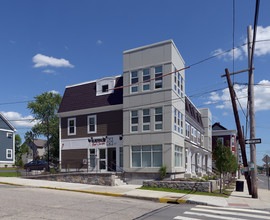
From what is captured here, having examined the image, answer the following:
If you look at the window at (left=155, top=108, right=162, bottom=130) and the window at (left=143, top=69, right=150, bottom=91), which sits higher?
the window at (left=143, top=69, right=150, bottom=91)

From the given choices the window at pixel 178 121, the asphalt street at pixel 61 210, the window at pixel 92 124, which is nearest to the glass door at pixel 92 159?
the window at pixel 92 124

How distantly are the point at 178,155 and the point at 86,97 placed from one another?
1010 centimetres

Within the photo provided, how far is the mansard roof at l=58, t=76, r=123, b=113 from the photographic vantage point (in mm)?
26023

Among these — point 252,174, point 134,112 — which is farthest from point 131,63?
point 252,174

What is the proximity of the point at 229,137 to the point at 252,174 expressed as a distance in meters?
37.2

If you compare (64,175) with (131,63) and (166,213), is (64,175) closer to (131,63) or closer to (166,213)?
(131,63)

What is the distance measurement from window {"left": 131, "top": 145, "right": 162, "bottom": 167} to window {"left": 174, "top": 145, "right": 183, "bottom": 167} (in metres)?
1.46

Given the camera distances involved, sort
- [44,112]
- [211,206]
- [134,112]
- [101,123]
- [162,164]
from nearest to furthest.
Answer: [211,206], [162,164], [134,112], [101,123], [44,112]

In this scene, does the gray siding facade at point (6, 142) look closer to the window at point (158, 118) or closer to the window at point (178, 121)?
the window at point (178, 121)

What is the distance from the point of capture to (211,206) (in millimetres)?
14406

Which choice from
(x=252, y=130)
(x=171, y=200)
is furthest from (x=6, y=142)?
(x=252, y=130)

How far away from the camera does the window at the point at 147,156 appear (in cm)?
2274

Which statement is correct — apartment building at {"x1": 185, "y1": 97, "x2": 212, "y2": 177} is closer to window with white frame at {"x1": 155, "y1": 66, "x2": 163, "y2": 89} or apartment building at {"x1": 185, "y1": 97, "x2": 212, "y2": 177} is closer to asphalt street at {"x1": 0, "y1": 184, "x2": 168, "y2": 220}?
window with white frame at {"x1": 155, "y1": 66, "x2": 163, "y2": 89}

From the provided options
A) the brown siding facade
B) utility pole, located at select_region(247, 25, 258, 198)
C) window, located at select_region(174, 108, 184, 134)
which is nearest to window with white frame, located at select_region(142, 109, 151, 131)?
window, located at select_region(174, 108, 184, 134)
